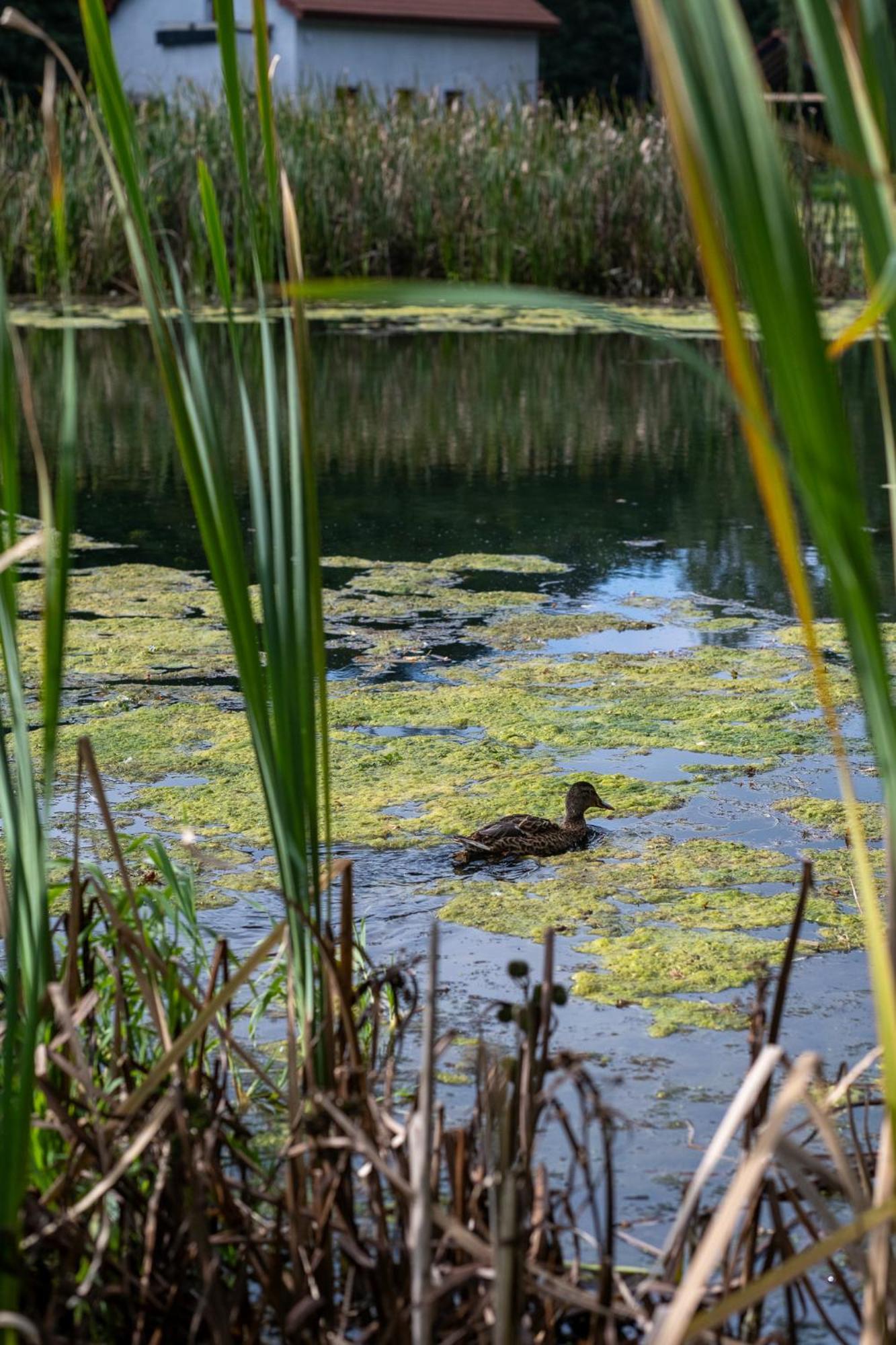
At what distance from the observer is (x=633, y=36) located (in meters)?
33.5

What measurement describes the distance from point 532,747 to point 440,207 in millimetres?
8555

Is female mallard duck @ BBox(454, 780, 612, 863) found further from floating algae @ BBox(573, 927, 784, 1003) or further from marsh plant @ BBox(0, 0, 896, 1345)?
marsh plant @ BBox(0, 0, 896, 1345)

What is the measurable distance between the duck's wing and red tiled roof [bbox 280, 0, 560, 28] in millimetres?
23041

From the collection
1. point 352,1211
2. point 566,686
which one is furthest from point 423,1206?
point 566,686

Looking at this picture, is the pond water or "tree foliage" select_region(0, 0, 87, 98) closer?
the pond water

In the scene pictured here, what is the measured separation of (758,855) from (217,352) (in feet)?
24.5

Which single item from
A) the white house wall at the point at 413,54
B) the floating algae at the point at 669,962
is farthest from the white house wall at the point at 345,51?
the floating algae at the point at 669,962

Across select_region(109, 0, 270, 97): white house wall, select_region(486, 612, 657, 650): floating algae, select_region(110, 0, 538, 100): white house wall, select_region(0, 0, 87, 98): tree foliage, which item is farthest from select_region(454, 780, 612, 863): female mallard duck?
select_region(109, 0, 270, 97): white house wall

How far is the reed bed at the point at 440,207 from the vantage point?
11.1 metres

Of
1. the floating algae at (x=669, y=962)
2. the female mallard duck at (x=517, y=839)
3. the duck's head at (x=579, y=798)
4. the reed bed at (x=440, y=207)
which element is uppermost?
the reed bed at (x=440, y=207)

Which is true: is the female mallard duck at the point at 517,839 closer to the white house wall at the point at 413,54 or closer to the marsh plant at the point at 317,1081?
the marsh plant at the point at 317,1081

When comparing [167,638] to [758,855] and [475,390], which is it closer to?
[758,855]

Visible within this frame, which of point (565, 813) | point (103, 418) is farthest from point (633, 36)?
point (565, 813)

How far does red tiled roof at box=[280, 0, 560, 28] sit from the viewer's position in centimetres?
2409
